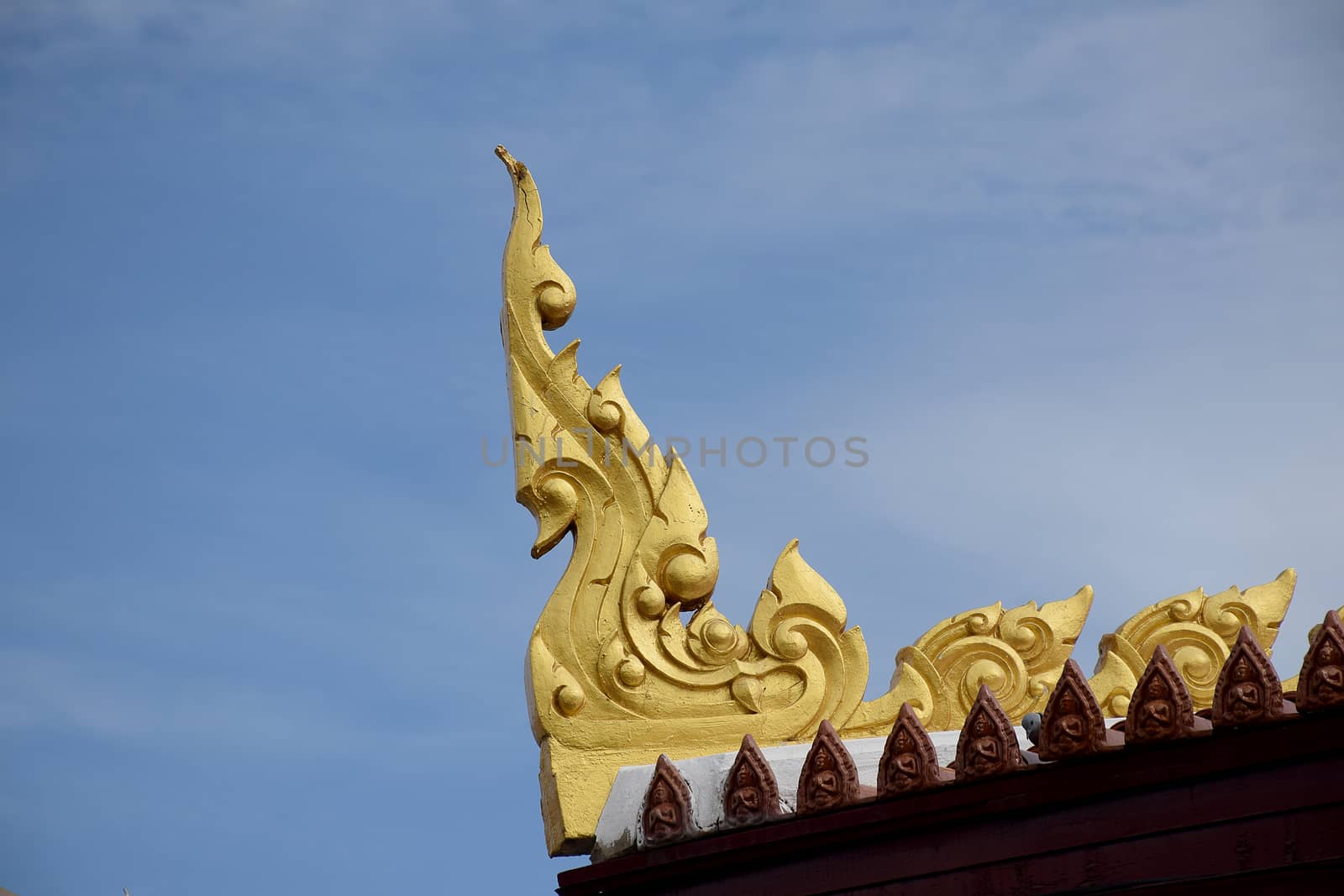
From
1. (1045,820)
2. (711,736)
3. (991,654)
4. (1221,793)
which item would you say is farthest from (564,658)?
(1221,793)

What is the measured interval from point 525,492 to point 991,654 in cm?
167

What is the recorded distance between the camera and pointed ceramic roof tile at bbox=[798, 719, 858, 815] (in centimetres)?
432

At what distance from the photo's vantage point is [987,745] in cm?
411

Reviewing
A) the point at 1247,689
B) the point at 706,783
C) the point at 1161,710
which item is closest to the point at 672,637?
the point at 706,783

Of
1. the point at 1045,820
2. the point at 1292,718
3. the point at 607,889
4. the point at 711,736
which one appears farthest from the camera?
the point at 711,736

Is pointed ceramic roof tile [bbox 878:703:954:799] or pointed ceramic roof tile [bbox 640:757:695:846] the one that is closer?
pointed ceramic roof tile [bbox 878:703:954:799]

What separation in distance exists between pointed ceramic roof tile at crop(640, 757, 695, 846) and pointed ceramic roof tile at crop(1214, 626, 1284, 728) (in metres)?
1.53

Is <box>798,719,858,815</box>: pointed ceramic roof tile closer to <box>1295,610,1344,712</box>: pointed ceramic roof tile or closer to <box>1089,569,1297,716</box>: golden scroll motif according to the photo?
<box>1295,610,1344,712</box>: pointed ceramic roof tile

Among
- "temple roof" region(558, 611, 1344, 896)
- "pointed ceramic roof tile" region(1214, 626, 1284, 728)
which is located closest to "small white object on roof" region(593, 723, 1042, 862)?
"temple roof" region(558, 611, 1344, 896)

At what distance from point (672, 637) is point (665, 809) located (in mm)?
786

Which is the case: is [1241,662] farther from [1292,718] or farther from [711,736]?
[711,736]

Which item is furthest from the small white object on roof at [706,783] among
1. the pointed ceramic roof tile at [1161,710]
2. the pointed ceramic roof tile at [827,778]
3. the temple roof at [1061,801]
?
the pointed ceramic roof tile at [1161,710]

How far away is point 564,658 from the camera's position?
5.24 metres

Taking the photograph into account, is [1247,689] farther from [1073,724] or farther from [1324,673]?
[1073,724]
